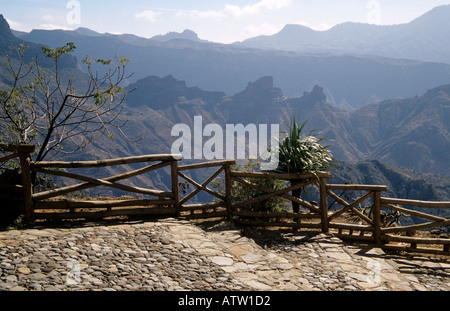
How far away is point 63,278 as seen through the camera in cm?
540

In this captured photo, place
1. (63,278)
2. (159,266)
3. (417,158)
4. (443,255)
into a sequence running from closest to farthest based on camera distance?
(63,278) < (159,266) < (443,255) < (417,158)

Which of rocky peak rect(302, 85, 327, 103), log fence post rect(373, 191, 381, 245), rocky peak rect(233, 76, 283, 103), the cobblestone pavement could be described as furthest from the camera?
rocky peak rect(233, 76, 283, 103)

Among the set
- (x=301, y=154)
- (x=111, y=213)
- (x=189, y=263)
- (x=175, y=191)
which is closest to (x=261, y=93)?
(x=301, y=154)

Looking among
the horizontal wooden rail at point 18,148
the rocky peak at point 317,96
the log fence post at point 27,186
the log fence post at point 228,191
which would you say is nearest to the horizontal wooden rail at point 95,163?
the log fence post at point 27,186

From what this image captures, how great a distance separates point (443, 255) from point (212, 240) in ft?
16.1

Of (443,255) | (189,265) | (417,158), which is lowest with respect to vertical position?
(417,158)

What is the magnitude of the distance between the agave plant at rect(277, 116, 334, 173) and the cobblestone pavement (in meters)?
1.79

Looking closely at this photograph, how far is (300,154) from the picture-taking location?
927cm

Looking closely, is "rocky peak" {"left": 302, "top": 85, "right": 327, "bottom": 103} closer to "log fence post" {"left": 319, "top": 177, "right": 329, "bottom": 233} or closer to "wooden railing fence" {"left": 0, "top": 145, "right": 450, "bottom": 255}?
"wooden railing fence" {"left": 0, "top": 145, "right": 450, "bottom": 255}

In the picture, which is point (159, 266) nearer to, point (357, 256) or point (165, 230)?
point (165, 230)

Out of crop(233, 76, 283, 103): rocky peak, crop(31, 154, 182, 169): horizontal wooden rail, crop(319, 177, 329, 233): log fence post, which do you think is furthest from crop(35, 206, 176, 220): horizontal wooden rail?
crop(233, 76, 283, 103): rocky peak

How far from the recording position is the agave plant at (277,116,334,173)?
30.2ft

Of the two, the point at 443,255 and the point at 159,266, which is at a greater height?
the point at 159,266
